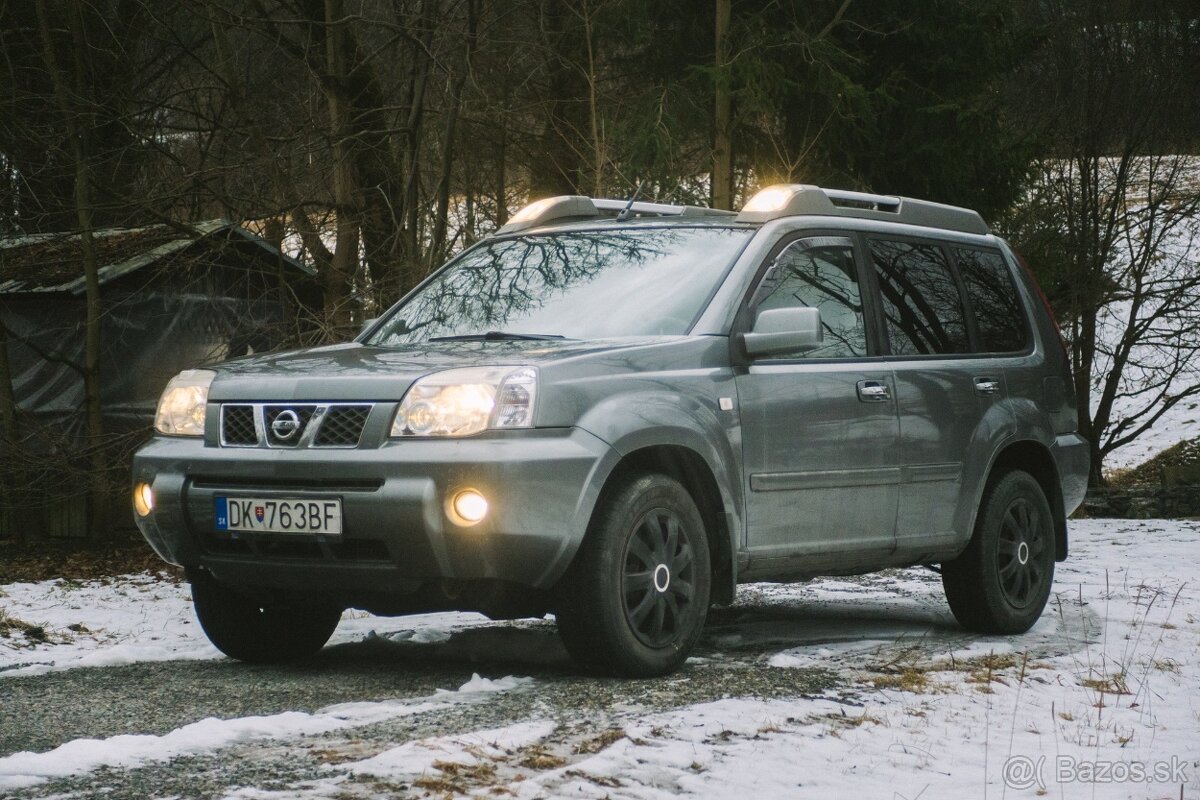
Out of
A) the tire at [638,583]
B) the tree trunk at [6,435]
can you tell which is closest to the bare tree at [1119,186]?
the tree trunk at [6,435]

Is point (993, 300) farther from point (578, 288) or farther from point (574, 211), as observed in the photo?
point (578, 288)

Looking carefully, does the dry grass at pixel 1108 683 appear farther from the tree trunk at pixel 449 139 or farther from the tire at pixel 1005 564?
the tree trunk at pixel 449 139

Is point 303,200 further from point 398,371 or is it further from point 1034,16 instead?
point 1034,16

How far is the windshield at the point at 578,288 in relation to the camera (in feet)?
20.6

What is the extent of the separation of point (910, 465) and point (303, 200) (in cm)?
745

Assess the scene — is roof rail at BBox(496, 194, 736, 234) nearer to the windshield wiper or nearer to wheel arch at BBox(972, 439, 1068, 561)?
the windshield wiper

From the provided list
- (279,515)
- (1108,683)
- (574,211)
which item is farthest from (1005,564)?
(279,515)

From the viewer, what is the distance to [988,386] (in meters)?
7.63

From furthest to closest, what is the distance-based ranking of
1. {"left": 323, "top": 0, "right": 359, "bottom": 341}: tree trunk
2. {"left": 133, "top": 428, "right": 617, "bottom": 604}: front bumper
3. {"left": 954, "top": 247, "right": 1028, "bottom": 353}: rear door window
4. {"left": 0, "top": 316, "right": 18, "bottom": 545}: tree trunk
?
{"left": 0, "top": 316, "right": 18, "bottom": 545}: tree trunk
{"left": 323, "top": 0, "right": 359, "bottom": 341}: tree trunk
{"left": 954, "top": 247, "right": 1028, "bottom": 353}: rear door window
{"left": 133, "top": 428, "right": 617, "bottom": 604}: front bumper

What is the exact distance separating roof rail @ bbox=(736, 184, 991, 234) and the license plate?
228 centimetres

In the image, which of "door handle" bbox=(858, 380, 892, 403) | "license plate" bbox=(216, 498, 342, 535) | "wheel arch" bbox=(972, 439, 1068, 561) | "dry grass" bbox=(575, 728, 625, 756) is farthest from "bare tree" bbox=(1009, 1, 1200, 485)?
"dry grass" bbox=(575, 728, 625, 756)

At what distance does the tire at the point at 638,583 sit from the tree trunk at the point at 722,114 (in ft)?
38.8

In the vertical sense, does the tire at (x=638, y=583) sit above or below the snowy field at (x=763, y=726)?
above

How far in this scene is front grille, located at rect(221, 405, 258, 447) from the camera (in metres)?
5.73
